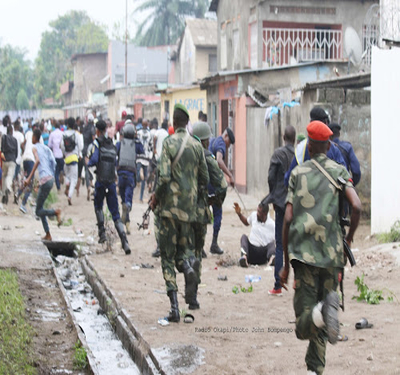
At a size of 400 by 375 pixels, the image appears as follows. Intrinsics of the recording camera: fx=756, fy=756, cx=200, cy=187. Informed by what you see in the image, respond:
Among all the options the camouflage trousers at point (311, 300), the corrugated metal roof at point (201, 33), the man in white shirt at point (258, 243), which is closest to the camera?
the camouflage trousers at point (311, 300)

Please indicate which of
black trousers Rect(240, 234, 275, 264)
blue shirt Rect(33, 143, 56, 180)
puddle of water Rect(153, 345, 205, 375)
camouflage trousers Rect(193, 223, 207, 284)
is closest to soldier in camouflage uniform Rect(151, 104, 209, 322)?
camouflage trousers Rect(193, 223, 207, 284)

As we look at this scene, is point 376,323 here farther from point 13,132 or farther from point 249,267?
point 13,132

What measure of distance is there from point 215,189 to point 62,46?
8617 centimetres

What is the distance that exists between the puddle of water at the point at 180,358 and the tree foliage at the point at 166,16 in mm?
66955

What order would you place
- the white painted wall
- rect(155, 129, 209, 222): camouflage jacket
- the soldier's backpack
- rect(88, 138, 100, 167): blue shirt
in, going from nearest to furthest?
rect(155, 129, 209, 222): camouflage jacket → rect(88, 138, 100, 167): blue shirt → the white painted wall → the soldier's backpack

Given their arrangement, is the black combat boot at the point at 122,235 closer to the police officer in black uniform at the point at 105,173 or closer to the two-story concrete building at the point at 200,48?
the police officer in black uniform at the point at 105,173

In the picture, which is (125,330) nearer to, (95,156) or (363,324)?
(363,324)

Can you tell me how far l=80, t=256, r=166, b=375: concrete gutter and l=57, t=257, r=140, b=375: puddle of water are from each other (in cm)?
7

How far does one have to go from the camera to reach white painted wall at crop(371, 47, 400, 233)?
11.7m

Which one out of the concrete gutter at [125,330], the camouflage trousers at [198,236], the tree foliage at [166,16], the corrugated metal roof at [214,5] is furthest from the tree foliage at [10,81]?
the camouflage trousers at [198,236]

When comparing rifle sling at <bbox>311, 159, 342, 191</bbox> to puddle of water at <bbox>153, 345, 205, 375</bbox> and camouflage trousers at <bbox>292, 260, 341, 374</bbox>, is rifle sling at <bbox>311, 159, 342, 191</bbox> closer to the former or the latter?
camouflage trousers at <bbox>292, 260, 341, 374</bbox>

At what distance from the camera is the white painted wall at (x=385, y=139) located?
11.7 m

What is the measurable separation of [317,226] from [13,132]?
48.3 ft

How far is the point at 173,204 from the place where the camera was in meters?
7.03
